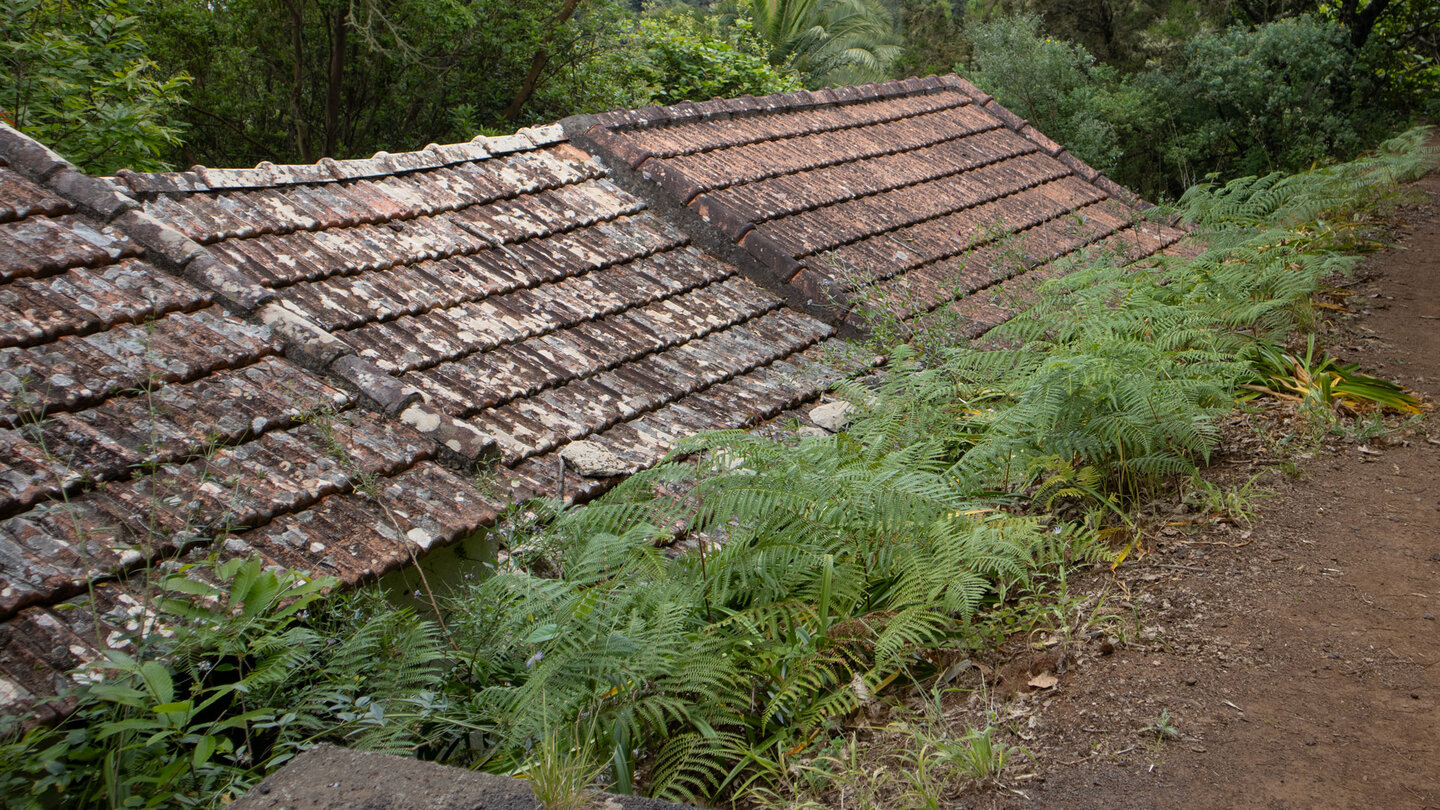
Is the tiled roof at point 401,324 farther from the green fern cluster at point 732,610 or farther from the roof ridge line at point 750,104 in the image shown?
the green fern cluster at point 732,610

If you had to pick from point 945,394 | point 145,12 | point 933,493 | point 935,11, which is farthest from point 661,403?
point 935,11

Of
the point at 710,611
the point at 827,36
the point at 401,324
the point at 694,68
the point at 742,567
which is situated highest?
the point at 694,68

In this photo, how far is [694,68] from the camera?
15.1 meters

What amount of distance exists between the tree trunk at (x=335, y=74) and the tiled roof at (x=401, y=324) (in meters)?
7.47

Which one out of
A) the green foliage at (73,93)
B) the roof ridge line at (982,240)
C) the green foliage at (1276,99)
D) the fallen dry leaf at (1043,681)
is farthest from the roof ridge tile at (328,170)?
the green foliage at (1276,99)

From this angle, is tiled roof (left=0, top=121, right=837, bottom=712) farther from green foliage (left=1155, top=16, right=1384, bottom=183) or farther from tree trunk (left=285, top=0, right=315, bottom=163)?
green foliage (left=1155, top=16, right=1384, bottom=183)

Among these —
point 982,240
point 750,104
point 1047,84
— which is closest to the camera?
point 982,240

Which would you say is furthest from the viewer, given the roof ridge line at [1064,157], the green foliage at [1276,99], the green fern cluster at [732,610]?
the green foliage at [1276,99]

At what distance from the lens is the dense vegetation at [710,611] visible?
196 centimetres

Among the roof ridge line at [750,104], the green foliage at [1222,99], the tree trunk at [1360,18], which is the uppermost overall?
the tree trunk at [1360,18]

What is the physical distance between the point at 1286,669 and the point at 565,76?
504 inches

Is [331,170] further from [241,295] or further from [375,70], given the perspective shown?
[375,70]

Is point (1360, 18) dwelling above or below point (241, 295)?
above

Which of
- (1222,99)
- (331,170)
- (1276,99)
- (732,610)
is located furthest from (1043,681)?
(1222,99)
